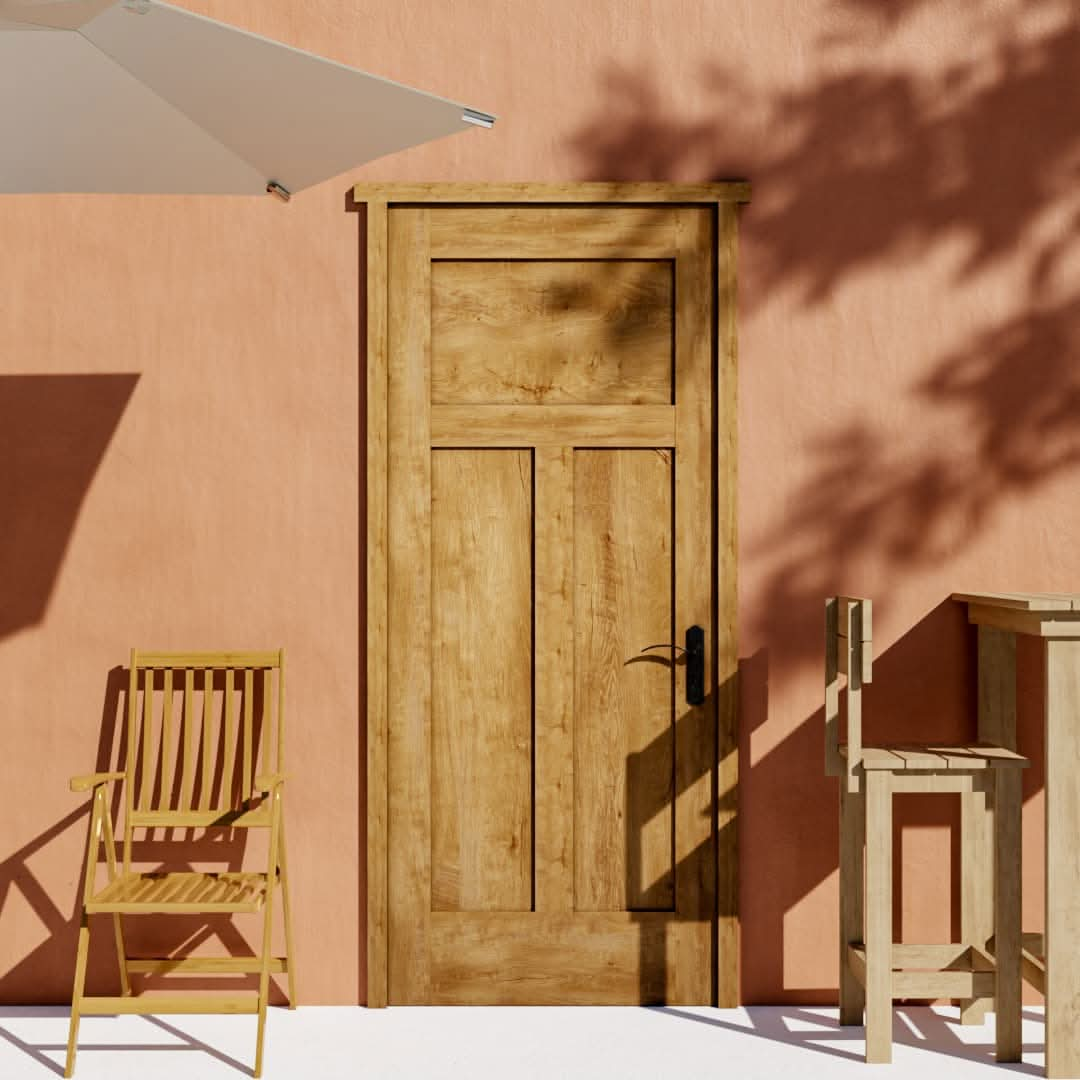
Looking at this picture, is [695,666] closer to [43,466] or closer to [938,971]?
[938,971]

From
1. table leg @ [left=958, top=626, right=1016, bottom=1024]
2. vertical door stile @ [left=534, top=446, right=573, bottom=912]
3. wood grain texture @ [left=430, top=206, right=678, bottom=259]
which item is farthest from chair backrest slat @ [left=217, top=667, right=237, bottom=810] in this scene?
table leg @ [left=958, top=626, right=1016, bottom=1024]

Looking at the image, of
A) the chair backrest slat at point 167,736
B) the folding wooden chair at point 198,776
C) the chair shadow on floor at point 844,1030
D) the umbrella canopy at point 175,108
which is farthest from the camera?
the chair backrest slat at point 167,736

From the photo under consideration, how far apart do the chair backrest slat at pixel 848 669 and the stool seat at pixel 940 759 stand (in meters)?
0.04

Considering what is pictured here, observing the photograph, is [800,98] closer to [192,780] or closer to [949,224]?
[949,224]

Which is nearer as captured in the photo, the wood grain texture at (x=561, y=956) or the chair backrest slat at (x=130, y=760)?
the chair backrest slat at (x=130, y=760)

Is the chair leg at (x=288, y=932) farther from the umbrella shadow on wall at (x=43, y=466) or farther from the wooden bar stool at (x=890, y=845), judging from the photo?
the wooden bar stool at (x=890, y=845)

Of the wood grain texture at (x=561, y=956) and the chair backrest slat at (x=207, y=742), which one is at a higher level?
the chair backrest slat at (x=207, y=742)

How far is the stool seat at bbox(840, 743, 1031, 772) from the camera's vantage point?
352 cm

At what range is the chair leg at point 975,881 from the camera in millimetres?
3871

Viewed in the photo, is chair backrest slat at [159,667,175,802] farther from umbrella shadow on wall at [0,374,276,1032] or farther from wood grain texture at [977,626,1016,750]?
wood grain texture at [977,626,1016,750]

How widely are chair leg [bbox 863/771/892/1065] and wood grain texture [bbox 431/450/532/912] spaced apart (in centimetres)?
114

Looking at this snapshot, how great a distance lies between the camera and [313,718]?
412 centimetres

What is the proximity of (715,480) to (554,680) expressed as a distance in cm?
86

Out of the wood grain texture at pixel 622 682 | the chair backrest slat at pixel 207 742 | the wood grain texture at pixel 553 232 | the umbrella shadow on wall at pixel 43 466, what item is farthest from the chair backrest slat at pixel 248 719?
the wood grain texture at pixel 553 232
